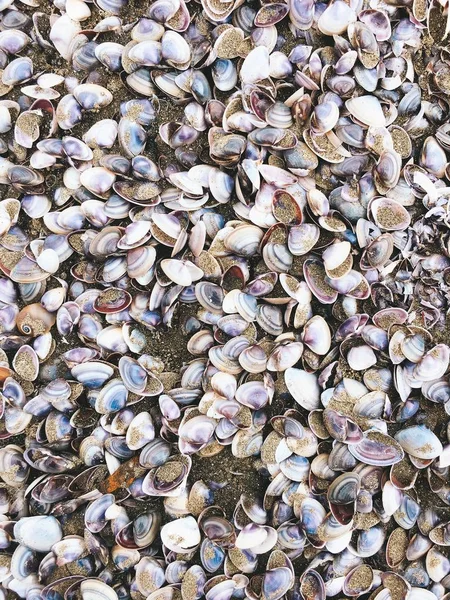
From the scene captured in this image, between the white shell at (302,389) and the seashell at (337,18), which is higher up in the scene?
the seashell at (337,18)

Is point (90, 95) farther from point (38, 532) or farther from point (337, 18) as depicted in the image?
point (38, 532)

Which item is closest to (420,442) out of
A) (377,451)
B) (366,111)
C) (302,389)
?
(377,451)

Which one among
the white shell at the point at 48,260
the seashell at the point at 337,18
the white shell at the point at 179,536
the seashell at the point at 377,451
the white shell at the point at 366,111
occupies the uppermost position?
the seashell at the point at 337,18

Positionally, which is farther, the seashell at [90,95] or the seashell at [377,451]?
the seashell at [90,95]

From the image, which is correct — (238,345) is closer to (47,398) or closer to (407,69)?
(47,398)

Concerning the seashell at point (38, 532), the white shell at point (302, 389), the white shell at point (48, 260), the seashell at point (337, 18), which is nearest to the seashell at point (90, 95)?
the white shell at point (48, 260)

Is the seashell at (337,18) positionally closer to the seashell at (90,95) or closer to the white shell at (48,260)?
the seashell at (90,95)

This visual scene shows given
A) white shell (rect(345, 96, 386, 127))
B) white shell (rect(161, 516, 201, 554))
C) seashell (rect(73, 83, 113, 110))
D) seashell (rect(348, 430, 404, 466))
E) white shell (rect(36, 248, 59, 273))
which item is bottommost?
white shell (rect(161, 516, 201, 554))

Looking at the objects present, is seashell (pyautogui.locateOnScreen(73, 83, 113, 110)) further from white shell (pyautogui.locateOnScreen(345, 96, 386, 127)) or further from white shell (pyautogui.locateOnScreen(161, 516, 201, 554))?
white shell (pyautogui.locateOnScreen(161, 516, 201, 554))

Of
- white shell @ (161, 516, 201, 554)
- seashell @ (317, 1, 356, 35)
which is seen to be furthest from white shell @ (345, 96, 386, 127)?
white shell @ (161, 516, 201, 554)

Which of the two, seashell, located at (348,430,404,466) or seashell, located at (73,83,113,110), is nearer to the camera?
seashell, located at (348,430,404,466)
